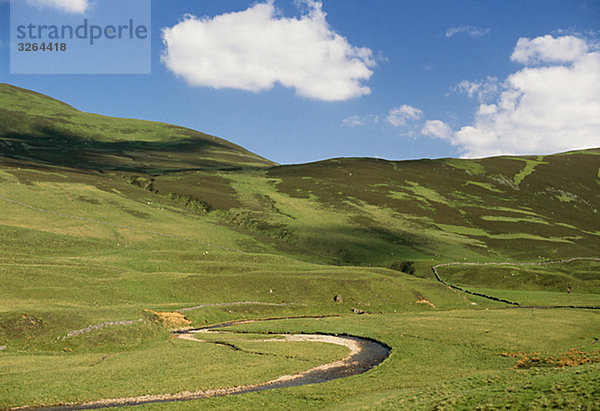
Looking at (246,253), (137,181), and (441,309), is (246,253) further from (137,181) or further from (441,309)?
(137,181)

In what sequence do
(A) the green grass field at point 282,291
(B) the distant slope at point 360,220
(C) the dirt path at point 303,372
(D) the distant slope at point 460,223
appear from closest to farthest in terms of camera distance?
(C) the dirt path at point 303,372, (A) the green grass field at point 282,291, (B) the distant slope at point 360,220, (D) the distant slope at point 460,223

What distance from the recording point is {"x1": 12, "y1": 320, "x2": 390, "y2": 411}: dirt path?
3241cm

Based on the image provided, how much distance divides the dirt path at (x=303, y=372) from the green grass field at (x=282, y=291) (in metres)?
1.10

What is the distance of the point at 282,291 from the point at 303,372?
4108 cm

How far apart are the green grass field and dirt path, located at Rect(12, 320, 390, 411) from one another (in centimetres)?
110

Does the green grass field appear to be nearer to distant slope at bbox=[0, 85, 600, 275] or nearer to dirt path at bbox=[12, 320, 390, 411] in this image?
distant slope at bbox=[0, 85, 600, 275]

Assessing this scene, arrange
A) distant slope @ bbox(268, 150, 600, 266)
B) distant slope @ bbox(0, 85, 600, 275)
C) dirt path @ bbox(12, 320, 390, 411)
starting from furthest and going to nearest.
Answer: distant slope @ bbox(268, 150, 600, 266) < distant slope @ bbox(0, 85, 600, 275) < dirt path @ bbox(12, 320, 390, 411)

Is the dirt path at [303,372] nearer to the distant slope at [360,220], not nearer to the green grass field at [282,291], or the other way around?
the green grass field at [282,291]

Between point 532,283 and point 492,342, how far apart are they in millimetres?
64850

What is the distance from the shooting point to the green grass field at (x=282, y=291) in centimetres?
3519

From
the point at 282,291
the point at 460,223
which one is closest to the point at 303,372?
the point at 282,291

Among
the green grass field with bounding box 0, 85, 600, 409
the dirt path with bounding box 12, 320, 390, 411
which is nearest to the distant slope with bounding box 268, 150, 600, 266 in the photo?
the green grass field with bounding box 0, 85, 600, 409

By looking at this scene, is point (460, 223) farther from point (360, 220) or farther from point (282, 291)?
point (282, 291)

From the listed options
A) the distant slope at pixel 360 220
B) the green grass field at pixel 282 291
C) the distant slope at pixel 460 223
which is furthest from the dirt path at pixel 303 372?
the distant slope at pixel 460 223
